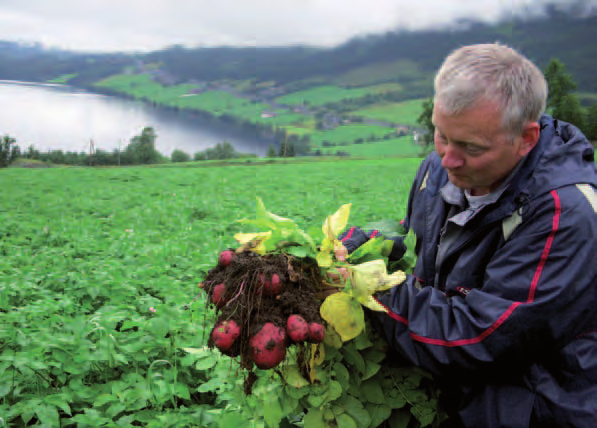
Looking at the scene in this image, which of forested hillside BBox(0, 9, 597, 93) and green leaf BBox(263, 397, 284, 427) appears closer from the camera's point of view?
green leaf BBox(263, 397, 284, 427)

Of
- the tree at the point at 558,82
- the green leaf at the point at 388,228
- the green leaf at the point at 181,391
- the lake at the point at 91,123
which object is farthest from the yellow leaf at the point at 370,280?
the lake at the point at 91,123

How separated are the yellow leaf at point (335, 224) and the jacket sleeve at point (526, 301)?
391mm

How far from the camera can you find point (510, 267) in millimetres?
1661

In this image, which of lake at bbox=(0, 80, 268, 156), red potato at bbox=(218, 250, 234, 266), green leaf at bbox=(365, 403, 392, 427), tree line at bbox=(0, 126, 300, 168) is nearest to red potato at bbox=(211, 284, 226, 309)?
red potato at bbox=(218, 250, 234, 266)

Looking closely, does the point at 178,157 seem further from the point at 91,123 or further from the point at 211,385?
the point at 211,385

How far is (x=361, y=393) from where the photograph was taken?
2.06 metres

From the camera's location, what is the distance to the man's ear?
166 cm

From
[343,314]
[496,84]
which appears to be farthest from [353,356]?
[496,84]

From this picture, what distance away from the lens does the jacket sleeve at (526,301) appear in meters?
1.60

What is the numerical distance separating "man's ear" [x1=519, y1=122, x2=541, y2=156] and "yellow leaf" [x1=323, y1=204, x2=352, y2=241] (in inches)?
26.5

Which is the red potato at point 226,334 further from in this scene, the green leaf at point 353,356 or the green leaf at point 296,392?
the green leaf at point 353,356

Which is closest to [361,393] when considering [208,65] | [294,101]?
[294,101]

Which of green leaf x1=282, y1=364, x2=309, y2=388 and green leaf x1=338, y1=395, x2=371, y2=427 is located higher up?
green leaf x1=282, y1=364, x2=309, y2=388

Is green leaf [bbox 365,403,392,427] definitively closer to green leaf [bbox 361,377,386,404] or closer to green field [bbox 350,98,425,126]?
green leaf [bbox 361,377,386,404]
